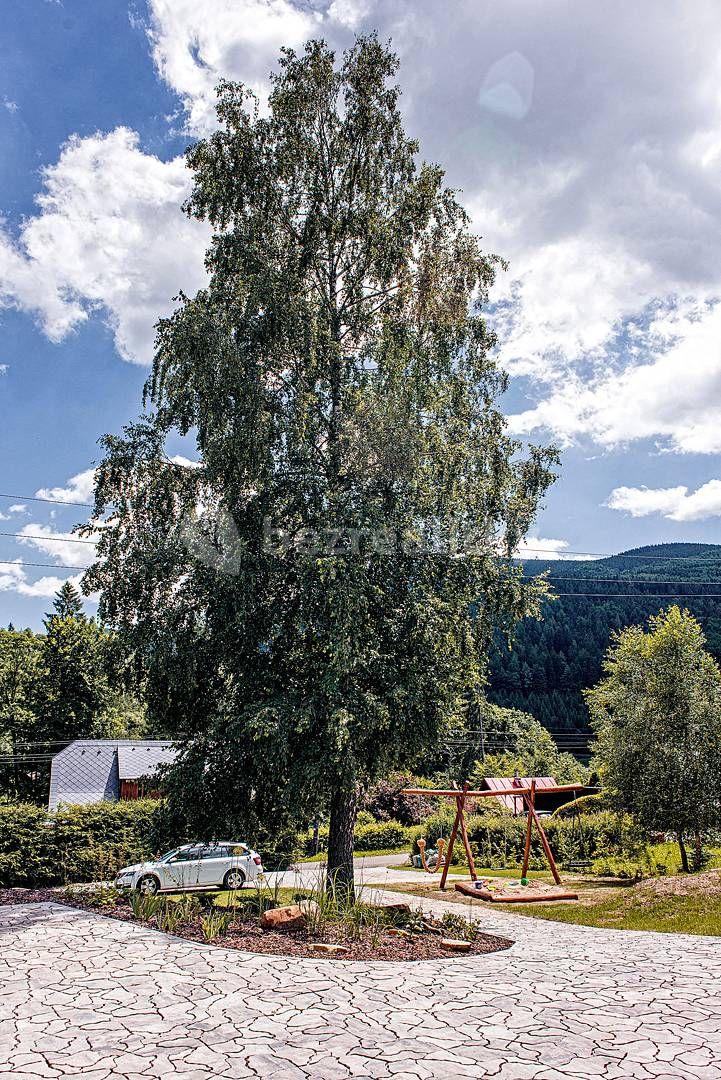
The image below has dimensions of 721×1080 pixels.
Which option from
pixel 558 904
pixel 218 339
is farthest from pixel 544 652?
pixel 218 339

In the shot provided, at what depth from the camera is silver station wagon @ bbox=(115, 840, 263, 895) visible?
16.0 metres

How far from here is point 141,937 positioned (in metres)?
9.82

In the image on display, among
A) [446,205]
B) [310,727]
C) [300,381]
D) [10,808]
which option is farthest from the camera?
[10,808]

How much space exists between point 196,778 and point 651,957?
24.3 feet

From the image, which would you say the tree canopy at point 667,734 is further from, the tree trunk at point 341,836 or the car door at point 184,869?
the car door at point 184,869

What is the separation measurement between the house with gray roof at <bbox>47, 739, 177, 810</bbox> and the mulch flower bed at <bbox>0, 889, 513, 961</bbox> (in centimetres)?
2462

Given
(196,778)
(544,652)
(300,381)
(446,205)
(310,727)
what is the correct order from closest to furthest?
1. (310,727)
2. (196,778)
3. (300,381)
4. (446,205)
5. (544,652)

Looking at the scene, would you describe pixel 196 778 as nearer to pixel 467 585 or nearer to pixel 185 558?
pixel 185 558

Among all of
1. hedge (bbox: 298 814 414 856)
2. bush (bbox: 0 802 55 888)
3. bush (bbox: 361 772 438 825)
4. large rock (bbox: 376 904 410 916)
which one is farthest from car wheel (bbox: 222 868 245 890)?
bush (bbox: 361 772 438 825)

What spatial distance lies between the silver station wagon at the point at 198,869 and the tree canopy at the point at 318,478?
4.16m

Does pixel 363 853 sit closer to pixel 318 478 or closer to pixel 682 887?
pixel 682 887

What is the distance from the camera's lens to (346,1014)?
6805mm

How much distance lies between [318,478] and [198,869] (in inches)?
413

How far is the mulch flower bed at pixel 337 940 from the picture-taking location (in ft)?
30.6
